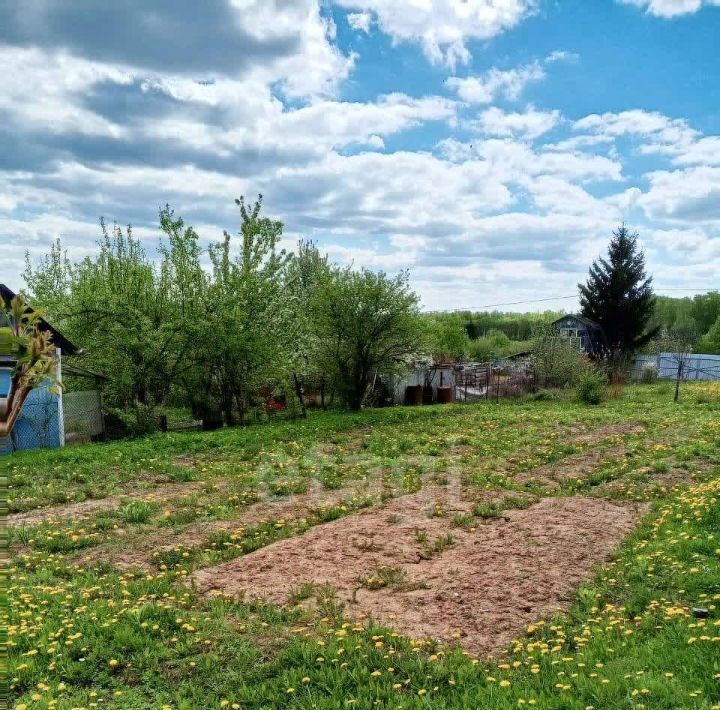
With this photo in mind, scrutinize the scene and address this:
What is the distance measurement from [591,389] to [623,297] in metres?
20.1

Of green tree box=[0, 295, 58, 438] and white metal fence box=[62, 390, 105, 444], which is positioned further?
white metal fence box=[62, 390, 105, 444]

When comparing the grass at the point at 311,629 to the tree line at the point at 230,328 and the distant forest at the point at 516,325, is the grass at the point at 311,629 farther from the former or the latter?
the distant forest at the point at 516,325

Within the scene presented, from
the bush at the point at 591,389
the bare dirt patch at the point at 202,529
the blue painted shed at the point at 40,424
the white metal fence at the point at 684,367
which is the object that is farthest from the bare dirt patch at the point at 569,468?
the white metal fence at the point at 684,367

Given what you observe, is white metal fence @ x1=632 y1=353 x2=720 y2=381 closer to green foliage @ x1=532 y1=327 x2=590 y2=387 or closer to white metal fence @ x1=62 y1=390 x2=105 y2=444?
green foliage @ x1=532 y1=327 x2=590 y2=387

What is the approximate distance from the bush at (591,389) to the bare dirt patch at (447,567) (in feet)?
58.8

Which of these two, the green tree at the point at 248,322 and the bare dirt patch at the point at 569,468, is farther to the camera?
the green tree at the point at 248,322

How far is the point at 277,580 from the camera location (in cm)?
712

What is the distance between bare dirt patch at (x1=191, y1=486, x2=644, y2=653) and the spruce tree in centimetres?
3784

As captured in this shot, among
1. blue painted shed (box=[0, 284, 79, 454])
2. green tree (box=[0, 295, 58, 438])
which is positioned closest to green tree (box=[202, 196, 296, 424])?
blue painted shed (box=[0, 284, 79, 454])

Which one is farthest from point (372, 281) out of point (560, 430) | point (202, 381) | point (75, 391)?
point (75, 391)

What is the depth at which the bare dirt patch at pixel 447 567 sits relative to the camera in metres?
6.16

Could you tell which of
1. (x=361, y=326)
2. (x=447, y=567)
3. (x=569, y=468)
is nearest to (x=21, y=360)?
(x=447, y=567)

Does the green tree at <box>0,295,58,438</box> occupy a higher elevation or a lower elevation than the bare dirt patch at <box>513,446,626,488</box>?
higher

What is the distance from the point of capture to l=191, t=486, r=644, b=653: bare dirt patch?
6.16 m
